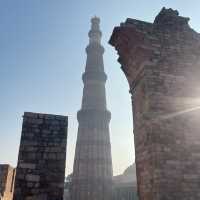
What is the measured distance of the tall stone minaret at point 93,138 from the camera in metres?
19.7

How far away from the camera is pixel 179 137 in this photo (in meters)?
4.22

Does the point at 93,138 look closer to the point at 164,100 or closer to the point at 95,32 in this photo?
the point at 95,32

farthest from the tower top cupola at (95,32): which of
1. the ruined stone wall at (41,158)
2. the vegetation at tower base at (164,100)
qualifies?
the ruined stone wall at (41,158)

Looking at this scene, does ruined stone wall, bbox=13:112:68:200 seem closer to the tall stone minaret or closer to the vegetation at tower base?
the vegetation at tower base

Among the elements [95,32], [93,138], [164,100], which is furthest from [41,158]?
[95,32]

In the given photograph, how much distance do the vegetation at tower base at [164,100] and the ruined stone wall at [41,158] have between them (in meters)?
1.65

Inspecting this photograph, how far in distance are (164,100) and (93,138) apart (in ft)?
57.7

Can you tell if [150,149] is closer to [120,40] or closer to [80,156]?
[120,40]

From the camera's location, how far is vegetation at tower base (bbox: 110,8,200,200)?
3.94 m

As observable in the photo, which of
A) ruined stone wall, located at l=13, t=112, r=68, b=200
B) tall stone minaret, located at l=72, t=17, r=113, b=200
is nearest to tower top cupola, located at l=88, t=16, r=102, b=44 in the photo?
tall stone minaret, located at l=72, t=17, r=113, b=200

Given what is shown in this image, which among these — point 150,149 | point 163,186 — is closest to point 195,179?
point 163,186

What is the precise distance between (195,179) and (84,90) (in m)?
20.8

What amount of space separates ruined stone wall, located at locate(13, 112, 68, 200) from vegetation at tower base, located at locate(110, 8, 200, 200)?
165cm

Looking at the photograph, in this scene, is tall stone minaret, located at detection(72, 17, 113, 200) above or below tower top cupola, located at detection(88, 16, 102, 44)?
below
